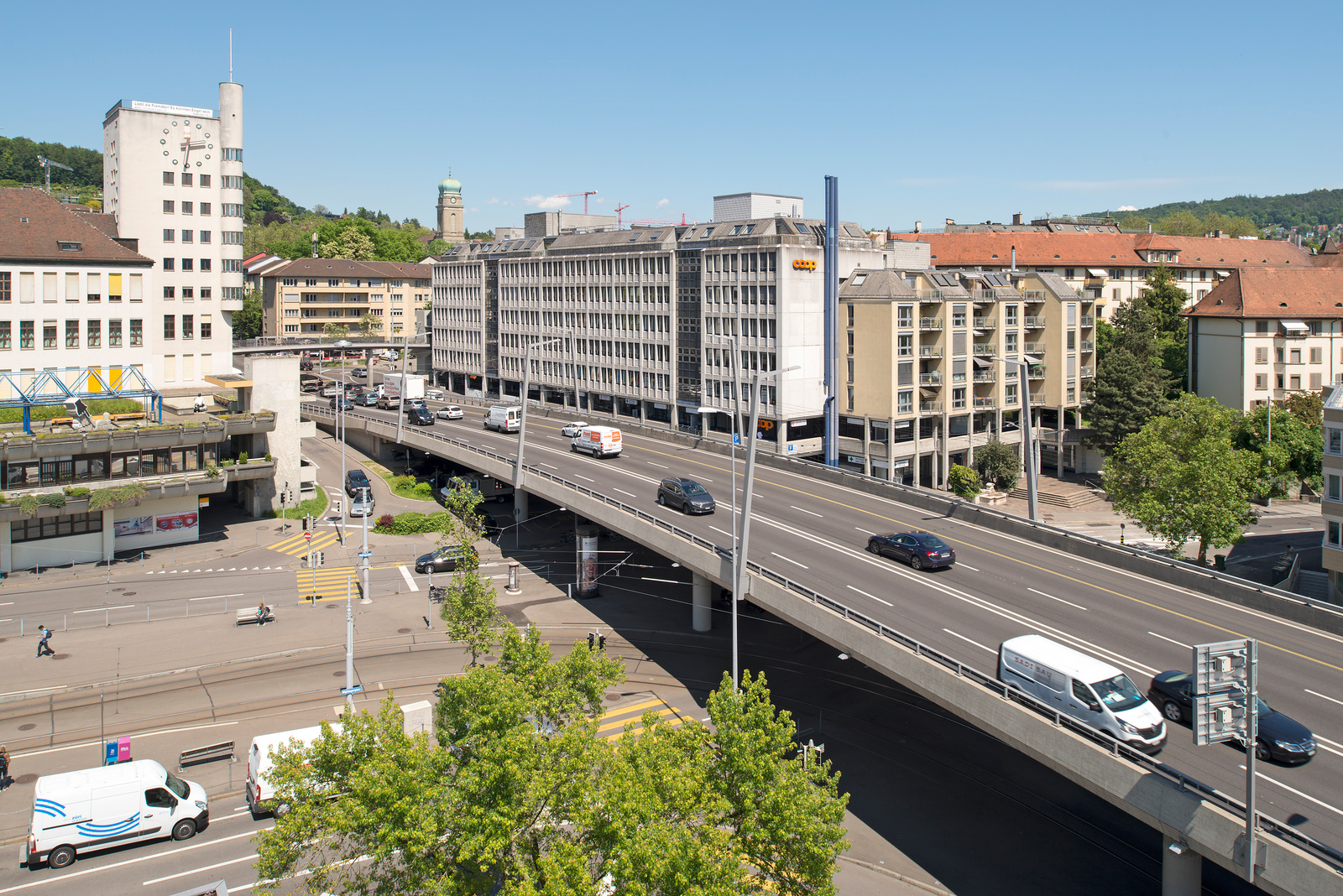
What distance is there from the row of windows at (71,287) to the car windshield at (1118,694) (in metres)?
70.4

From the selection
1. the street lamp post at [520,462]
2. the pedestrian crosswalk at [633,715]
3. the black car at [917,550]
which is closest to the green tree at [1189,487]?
the black car at [917,550]

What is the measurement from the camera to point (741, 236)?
79875 millimetres

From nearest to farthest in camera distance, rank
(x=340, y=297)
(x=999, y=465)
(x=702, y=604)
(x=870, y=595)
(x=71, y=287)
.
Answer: (x=870, y=595) < (x=702, y=604) < (x=71, y=287) < (x=999, y=465) < (x=340, y=297)

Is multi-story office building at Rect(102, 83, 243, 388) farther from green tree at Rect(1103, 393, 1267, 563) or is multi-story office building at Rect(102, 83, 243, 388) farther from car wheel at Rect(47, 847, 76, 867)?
green tree at Rect(1103, 393, 1267, 563)

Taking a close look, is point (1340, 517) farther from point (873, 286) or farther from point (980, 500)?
point (873, 286)

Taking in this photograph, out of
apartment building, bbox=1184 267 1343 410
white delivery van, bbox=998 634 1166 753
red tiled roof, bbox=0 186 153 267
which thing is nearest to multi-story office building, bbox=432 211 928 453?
apartment building, bbox=1184 267 1343 410

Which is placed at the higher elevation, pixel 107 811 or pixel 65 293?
pixel 65 293

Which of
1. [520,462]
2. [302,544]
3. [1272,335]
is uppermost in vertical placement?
[1272,335]

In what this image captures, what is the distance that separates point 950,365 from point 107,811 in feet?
226

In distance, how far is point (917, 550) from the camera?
3891cm

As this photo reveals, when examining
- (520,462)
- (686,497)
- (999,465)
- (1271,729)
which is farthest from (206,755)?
(999,465)

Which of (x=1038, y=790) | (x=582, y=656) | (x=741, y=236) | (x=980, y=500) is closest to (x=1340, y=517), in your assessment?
(x=1038, y=790)

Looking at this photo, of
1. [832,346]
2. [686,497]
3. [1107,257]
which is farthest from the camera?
[1107,257]

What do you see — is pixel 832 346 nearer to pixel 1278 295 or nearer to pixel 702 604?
pixel 702 604
